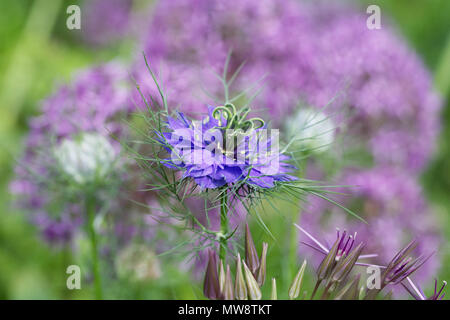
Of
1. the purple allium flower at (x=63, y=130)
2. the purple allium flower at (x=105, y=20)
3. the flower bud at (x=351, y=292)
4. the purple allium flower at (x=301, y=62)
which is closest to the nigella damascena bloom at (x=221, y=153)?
the flower bud at (x=351, y=292)

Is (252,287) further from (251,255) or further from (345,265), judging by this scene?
(345,265)

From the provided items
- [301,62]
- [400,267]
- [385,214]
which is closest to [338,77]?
[301,62]

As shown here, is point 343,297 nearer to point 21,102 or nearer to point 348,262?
point 348,262

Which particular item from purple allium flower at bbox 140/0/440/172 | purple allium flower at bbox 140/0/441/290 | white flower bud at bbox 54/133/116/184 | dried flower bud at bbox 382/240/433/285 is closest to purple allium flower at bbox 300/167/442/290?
purple allium flower at bbox 140/0/441/290

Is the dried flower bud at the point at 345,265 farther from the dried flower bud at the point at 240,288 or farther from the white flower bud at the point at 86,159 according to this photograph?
the white flower bud at the point at 86,159

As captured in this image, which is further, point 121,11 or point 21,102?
point 121,11

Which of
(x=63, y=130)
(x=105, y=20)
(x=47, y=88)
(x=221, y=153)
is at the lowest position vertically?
(x=221, y=153)
